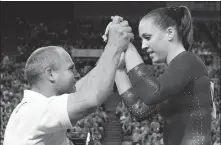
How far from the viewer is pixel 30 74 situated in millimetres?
2178

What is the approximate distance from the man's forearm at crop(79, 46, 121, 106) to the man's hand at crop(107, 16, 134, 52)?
0.06 m

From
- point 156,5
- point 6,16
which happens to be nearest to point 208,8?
point 156,5

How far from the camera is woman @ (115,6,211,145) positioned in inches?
85.5

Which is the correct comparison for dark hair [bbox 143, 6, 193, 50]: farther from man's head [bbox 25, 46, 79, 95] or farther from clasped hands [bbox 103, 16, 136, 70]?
man's head [bbox 25, 46, 79, 95]

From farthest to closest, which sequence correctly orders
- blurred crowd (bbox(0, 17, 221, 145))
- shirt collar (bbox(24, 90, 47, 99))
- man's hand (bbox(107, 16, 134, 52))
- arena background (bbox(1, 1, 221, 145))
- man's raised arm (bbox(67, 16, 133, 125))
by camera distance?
arena background (bbox(1, 1, 221, 145)) → blurred crowd (bbox(0, 17, 221, 145)) → shirt collar (bbox(24, 90, 47, 99)) → man's hand (bbox(107, 16, 134, 52)) → man's raised arm (bbox(67, 16, 133, 125))

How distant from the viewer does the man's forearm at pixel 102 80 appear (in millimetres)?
1809

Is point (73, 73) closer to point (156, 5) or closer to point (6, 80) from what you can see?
point (6, 80)

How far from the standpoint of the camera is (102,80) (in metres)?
1.83

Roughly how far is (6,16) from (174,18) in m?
23.6

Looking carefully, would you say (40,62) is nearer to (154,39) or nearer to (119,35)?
(119,35)

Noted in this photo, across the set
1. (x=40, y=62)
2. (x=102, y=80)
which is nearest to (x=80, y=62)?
(x=40, y=62)

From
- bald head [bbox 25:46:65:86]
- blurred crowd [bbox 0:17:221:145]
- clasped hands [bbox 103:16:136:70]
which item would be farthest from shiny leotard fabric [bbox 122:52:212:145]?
blurred crowd [bbox 0:17:221:145]

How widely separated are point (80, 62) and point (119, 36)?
18455mm

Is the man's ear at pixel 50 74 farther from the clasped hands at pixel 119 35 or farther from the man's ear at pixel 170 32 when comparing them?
the man's ear at pixel 170 32
